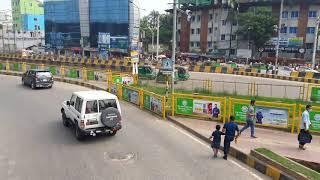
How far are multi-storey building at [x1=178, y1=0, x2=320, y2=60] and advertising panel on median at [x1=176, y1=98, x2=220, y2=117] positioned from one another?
42050 millimetres

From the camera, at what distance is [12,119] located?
51.1 feet

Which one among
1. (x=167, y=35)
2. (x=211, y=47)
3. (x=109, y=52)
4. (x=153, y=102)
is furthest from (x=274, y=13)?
(x=153, y=102)

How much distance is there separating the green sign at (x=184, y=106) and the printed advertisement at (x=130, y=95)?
12.9 feet

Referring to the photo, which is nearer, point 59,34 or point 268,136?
point 268,136

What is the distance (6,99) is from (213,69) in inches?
1204

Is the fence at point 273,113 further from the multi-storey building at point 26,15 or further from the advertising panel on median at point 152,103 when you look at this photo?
the multi-storey building at point 26,15

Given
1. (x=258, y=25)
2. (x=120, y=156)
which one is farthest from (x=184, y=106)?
(x=258, y=25)

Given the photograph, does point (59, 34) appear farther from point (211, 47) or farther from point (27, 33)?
point (211, 47)

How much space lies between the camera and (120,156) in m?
10.7

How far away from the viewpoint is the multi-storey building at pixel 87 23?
82188mm

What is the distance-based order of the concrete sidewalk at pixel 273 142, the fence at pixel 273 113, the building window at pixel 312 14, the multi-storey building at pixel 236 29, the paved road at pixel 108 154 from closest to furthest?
the paved road at pixel 108 154 < the concrete sidewalk at pixel 273 142 < the fence at pixel 273 113 < the building window at pixel 312 14 < the multi-storey building at pixel 236 29

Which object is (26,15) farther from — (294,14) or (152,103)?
(152,103)

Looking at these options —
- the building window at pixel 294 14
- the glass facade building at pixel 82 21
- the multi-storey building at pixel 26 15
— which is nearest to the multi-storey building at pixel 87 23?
the glass facade building at pixel 82 21

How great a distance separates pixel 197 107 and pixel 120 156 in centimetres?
617
